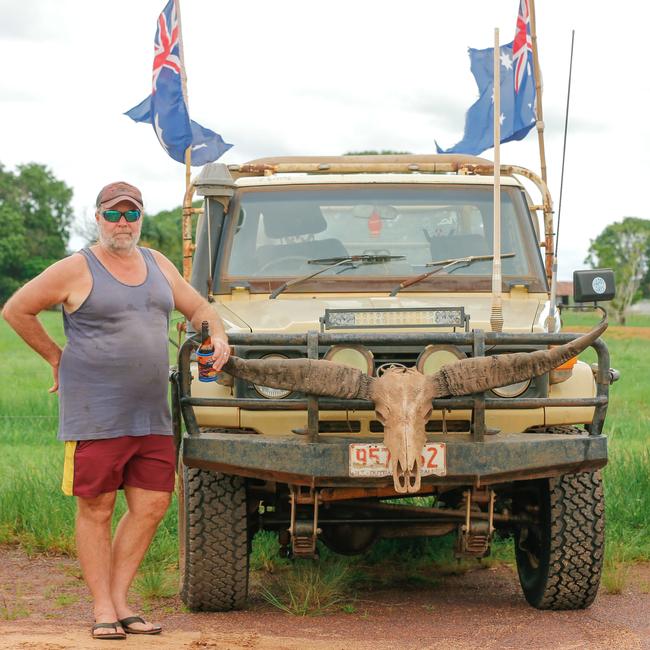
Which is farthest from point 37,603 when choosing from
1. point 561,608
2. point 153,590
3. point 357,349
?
point 561,608

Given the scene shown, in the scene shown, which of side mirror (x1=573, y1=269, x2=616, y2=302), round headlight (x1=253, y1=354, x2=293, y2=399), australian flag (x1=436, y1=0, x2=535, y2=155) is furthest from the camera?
australian flag (x1=436, y1=0, x2=535, y2=155)

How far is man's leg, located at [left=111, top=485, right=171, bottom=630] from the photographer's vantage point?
5176 millimetres

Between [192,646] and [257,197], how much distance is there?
8.69 feet

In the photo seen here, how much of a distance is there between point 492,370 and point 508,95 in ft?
18.3

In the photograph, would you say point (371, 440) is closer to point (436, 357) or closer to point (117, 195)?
point (436, 357)

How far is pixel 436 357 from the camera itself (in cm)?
521

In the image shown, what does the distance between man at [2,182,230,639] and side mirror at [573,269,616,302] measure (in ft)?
5.80

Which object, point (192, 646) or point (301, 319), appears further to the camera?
point (301, 319)

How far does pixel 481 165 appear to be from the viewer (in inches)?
281

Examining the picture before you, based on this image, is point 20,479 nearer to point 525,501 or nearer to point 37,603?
point 37,603

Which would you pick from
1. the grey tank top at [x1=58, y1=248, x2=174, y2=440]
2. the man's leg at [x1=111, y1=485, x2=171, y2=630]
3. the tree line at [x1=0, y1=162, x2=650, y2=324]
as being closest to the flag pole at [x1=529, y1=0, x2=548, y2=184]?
the grey tank top at [x1=58, y1=248, x2=174, y2=440]

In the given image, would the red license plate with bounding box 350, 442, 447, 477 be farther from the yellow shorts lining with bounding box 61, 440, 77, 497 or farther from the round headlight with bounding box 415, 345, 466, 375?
the yellow shorts lining with bounding box 61, 440, 77, 497

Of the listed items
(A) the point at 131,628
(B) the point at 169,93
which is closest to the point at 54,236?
(B) the point at 169,93

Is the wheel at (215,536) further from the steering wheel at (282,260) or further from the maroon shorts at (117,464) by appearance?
the steering wheel at (282,260)
